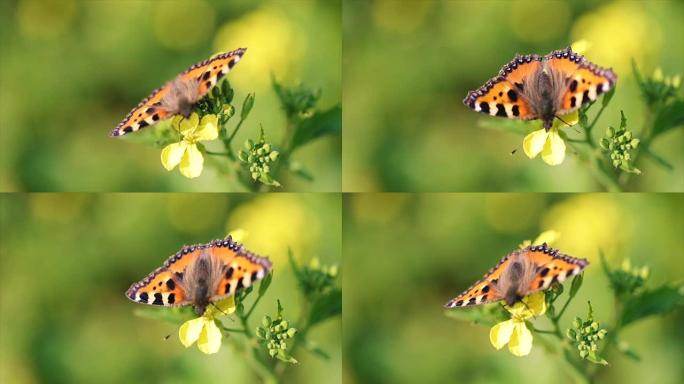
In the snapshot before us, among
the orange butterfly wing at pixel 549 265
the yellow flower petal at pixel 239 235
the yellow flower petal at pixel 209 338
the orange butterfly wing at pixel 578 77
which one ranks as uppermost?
the orange butterfly wing at pixel 578 77

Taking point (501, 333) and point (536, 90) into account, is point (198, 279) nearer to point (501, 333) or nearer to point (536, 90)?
point (501, 333)

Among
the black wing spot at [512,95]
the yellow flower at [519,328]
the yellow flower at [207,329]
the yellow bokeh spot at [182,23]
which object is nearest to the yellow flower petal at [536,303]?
the yellow flower at [519,328]

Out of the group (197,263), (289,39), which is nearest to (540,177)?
(289,39)

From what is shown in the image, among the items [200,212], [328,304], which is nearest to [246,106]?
[200,212]

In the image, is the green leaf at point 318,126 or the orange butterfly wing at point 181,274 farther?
the green leaf at point 318,126

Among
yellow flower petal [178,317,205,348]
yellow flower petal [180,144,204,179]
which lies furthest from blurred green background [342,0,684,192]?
yellow flower petal [178,317,205,348]

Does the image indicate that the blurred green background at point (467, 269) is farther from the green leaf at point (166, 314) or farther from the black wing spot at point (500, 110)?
the green leaf at point (166, 314)

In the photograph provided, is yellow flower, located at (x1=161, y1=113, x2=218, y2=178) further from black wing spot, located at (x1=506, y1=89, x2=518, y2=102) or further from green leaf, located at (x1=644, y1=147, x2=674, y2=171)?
green leaf, located at (x1=644, y1=147, x2=674, y2=171)
